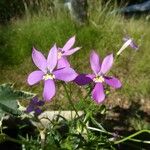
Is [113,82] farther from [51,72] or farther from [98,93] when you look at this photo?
[51,72]

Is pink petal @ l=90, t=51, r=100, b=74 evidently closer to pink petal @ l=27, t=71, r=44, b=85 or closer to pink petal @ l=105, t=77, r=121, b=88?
pink petal @ l=105, t=77, r=121, b=88

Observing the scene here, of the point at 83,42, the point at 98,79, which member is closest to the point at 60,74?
the point at 98,79

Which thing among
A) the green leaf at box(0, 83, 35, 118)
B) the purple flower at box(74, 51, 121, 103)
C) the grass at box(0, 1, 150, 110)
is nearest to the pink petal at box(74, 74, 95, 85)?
the purple flower at box(74, 51, 121, 103)

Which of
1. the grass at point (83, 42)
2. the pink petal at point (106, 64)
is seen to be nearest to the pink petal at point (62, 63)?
the pink petal at point (106, 64)

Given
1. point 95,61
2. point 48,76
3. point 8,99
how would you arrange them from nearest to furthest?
point 8,99 → point 48,76 → point 95,61

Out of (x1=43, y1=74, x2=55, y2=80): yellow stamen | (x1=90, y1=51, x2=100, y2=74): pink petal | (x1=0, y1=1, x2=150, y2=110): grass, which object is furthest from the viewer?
(x1=0, y1=1, x2=150, y2=110): grass

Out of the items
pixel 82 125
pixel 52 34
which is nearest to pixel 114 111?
pixel 52 34

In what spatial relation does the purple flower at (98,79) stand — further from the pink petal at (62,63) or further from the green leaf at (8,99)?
the green leaf at (8,99)
